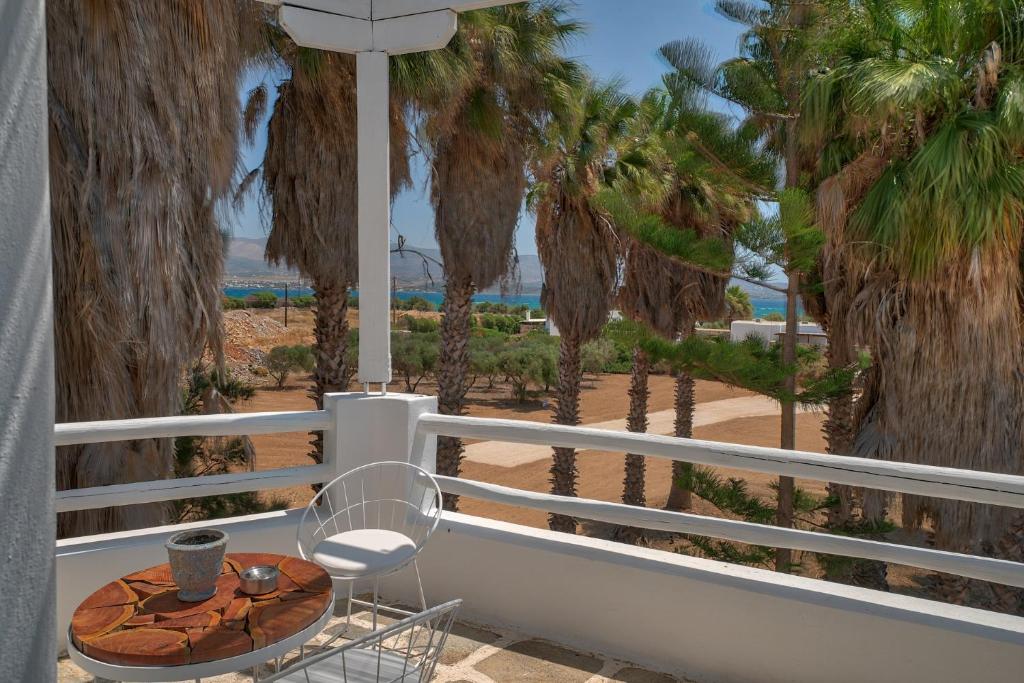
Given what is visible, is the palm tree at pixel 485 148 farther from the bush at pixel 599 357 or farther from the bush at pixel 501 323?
the bush at pixel 501 323

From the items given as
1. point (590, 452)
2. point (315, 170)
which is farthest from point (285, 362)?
point (315, 170)

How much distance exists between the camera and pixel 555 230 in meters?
12.4

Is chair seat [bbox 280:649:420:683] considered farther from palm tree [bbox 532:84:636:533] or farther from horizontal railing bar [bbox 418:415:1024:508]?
palm tree [bbox 532:84:636:533]

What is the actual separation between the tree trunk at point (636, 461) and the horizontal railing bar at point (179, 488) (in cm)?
968

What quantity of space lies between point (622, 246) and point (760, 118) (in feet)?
9.82

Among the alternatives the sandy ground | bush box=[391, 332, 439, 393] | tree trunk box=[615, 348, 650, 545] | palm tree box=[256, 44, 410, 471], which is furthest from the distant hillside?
bush box=[391, 332, 439, 393]

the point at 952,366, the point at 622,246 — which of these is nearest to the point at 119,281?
the point at 952,366

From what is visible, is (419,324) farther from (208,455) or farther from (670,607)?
→ (670,607)

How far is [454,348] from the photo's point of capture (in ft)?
36.6

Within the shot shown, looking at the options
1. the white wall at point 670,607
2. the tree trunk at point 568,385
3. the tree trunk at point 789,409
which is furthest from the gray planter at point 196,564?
the tree trunk at point 568,385

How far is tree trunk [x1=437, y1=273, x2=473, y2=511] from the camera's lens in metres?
10.9

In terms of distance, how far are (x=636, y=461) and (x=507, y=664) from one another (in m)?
10.4

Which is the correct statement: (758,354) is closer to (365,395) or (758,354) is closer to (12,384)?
(365,395)

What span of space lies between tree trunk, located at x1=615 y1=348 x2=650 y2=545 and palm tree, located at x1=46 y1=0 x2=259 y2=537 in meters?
8.95
